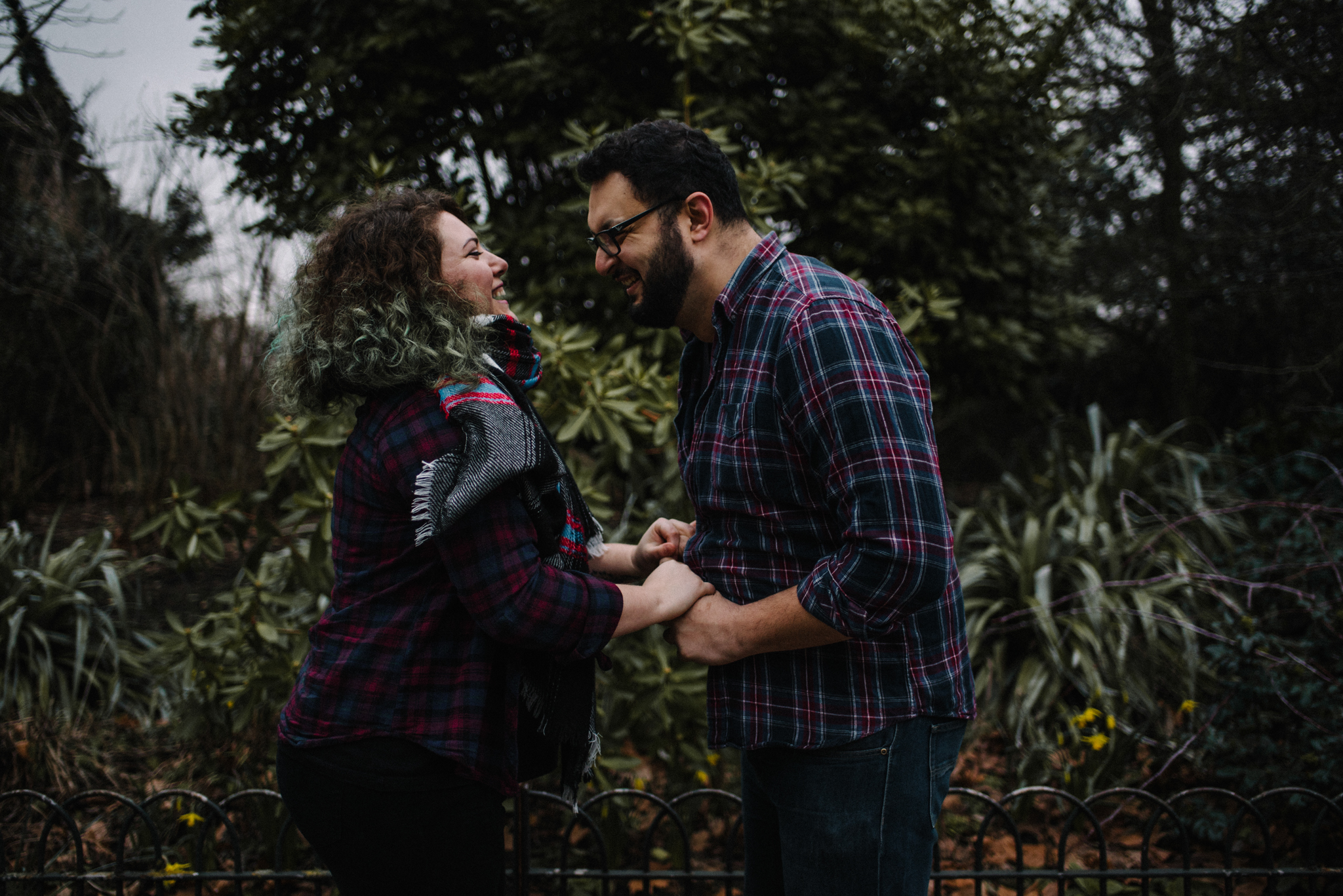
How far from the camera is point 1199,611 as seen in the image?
11.2 ft

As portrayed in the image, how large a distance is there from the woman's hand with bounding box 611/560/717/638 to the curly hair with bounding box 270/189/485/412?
42 centimetres

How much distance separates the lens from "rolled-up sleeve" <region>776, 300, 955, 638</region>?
1082 mm

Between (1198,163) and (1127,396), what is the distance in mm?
3099

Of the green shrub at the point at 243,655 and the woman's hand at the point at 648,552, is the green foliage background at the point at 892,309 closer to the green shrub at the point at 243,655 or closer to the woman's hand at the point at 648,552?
the green shrub at the point at 243,655

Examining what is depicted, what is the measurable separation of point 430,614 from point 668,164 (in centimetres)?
82

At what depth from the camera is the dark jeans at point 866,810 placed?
1.20 metres

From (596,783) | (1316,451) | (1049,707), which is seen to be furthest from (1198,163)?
(596,783)

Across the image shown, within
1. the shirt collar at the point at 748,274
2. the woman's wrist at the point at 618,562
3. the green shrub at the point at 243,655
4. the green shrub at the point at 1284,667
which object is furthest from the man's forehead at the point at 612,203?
the green shrub at the point at 1284,667

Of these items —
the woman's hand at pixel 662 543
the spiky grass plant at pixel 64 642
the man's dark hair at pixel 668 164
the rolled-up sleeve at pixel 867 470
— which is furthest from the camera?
the spiky grass plant at pixel 64 642

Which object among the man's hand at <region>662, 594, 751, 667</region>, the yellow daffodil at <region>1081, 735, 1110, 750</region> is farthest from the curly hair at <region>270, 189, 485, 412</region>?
the yellow daffodil at <region>1081, 735, 1110, 750</region>

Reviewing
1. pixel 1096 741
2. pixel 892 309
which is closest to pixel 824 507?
pixel 1096 741

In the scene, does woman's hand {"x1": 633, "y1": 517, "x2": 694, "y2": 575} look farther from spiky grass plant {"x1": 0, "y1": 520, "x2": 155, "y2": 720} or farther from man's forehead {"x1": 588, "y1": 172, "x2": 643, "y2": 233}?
spiky grass plant {"x1": 0, "y1": 520, "x2": 155, "y2": 720}

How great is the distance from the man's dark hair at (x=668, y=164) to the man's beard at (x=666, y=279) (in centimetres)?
5

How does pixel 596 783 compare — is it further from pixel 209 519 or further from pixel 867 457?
pixel 867 457
